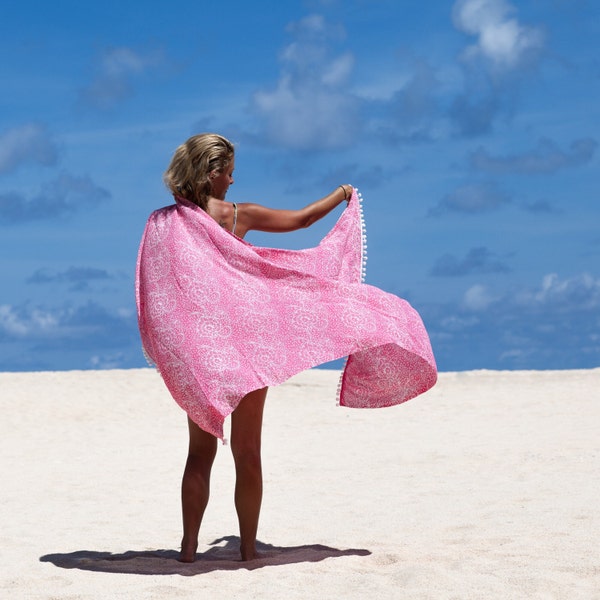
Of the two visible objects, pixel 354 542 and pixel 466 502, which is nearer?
pixel 354 542

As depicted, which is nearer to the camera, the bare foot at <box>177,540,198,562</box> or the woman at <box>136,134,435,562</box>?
the woman at <box>136,134,435,562</box>

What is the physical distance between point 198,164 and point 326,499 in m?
4.88

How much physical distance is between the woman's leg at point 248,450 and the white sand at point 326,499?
0.41 m

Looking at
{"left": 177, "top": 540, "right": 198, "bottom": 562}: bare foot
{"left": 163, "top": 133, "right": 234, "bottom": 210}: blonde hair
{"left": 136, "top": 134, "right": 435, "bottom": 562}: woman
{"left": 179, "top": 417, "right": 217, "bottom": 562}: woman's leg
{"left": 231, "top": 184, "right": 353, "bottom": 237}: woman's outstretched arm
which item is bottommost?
{"left": 177, "top": 540, "right": 198, "bottom": 562}: bare foot

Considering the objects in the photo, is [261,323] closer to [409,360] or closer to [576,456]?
[409,360]

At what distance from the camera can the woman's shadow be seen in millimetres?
6371

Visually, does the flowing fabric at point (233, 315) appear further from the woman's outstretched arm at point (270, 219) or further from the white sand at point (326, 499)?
the white sand at point (326, 499)

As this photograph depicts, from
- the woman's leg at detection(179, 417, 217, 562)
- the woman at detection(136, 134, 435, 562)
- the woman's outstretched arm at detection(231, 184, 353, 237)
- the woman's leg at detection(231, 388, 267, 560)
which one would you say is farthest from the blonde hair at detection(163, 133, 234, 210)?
the woman's leg at detection(179, 417, 217, 562)

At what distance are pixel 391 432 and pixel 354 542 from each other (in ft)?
24.4

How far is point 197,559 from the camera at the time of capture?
681 centimetres

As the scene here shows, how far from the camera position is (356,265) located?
261 inches

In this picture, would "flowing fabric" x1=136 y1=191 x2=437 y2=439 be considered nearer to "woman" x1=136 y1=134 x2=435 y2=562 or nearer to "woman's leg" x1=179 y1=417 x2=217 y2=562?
"woman" x1=136 y1=134 x2=435 y2=562

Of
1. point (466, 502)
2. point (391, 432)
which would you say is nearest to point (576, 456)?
point (466, 502)

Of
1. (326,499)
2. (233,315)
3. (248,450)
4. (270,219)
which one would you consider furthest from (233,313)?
(326,499)
